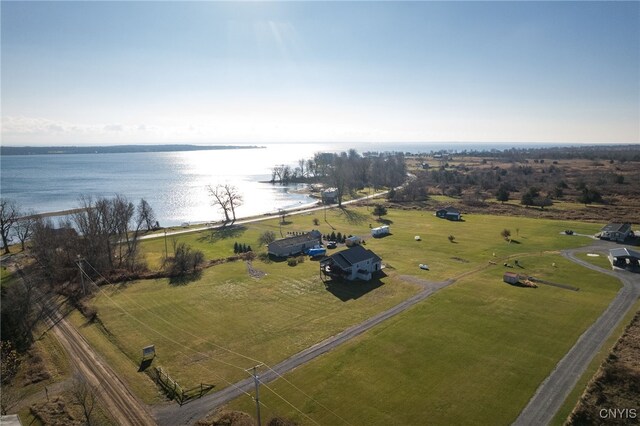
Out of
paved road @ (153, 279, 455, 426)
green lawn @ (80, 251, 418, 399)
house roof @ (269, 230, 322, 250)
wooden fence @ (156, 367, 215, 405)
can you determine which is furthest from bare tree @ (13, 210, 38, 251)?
paved road @ (153, 279, 455, 426)

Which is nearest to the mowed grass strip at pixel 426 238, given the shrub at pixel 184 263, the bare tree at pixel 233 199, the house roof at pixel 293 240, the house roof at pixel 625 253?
the house roof at pixel 293 240

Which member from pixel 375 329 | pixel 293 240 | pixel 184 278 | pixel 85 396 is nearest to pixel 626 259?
pixel 375 329

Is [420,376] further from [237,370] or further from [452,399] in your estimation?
[237,370]

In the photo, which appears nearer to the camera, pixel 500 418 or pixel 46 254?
pixel 500 418

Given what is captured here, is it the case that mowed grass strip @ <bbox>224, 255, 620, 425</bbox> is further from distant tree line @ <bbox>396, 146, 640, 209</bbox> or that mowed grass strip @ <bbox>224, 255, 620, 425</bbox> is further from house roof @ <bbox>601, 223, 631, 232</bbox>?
distant tree line @ <bbox>396, 146, 640, 209</bbox>

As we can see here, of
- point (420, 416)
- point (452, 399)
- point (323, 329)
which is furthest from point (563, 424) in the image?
point (323, 329)
